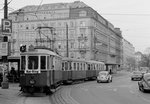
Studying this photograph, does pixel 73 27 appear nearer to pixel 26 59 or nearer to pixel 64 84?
pixel 64 84

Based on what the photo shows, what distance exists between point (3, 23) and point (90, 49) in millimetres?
69679

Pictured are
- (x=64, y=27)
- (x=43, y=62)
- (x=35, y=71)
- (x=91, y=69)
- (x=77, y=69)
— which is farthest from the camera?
(x=64, y=27)

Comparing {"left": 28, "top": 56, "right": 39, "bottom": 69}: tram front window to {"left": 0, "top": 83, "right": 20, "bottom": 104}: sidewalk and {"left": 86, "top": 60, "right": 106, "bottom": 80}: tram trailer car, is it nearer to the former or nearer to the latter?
{"left": 0, "top": 83, "right": 20, "bottom": 104}: sidewalk

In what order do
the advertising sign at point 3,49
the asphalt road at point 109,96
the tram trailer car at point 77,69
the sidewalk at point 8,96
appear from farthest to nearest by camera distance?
1. the tram trailer car at point 77,69
2. the advertising sign at point 3,49
3. the asphalt road at point 109,96
4. the sidewalk at point 8,96

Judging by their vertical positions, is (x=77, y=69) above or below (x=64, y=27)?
below

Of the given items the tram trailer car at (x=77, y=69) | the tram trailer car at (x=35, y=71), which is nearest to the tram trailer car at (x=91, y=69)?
the tram trailer car at (x=77, y=69)

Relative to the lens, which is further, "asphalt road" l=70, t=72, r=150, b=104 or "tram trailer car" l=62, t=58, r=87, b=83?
"tram trailer car" l=62, t=58, r=87, b=83

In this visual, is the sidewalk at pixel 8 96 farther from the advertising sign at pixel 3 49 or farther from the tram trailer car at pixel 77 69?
the tram trailer car at pixel 77 69

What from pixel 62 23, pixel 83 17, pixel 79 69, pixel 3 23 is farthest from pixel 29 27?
pixel 3 23

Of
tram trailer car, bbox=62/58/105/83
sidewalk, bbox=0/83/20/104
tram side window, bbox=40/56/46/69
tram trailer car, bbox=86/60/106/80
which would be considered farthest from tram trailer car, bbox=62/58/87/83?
tram side window, bbox=40/56/46/69

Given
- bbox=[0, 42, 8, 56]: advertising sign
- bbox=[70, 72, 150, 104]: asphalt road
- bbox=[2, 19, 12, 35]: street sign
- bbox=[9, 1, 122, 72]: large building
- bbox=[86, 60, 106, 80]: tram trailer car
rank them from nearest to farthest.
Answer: bbox=[70, 72, 150, 104]: asphalt road < bbox=[0, 42, 8, 56]: advertising sign < bbox=[2, 19, 12, 35]: street sign < bbox=[86, 60, 106, 80]: tram trailer car < bbox=[9, 1, 122, 72]: large building

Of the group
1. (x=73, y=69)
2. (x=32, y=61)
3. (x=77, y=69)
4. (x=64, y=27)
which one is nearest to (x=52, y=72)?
(x=32, y=61)

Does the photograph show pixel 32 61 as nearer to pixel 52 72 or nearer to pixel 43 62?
pixel 43 62

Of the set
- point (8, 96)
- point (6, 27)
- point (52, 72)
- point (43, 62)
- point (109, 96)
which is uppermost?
point (6, 27)
